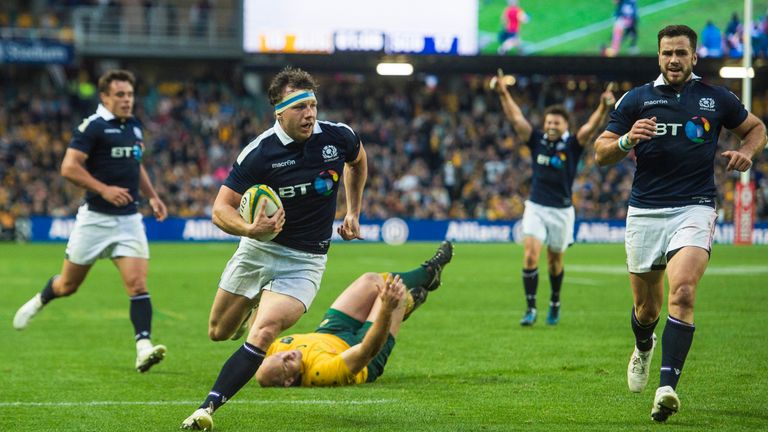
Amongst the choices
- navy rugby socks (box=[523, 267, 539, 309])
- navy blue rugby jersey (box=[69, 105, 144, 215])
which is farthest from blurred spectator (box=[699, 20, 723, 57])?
navy blue rugby jersey (box=[69, 105, 144, 215])

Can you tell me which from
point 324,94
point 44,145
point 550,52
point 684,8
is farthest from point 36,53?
point 684,8

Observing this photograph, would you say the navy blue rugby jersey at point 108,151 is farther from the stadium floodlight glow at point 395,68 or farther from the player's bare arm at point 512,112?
the stadium floodlight glow at point 395,68

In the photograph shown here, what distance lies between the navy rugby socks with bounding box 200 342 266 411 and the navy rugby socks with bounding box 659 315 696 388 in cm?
271

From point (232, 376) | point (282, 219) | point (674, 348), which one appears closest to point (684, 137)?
point (674, 348)

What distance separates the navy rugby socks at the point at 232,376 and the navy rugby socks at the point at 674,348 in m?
2.71

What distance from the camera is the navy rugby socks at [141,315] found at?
10406 millimetres

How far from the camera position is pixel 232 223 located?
7.11 metres

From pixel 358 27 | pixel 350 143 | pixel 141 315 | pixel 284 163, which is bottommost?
pixel 141 315

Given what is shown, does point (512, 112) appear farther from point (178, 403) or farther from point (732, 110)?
point (178, 403)

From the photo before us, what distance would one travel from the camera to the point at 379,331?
7.78 metres

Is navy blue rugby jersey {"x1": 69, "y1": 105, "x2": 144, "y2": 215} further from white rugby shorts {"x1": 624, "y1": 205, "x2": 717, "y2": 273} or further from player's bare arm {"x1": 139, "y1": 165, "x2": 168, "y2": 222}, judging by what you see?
white rugby shorts {"x1": 624, "y1": 205, "x2": 717, "y2": 273}

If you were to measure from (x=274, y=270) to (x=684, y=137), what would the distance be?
3.06 meters

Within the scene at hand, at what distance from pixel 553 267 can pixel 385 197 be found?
2609 centimetres

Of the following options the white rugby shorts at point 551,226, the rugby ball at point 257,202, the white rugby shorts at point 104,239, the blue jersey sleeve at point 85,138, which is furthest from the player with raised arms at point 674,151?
the white rugby shorts at point 551,226
